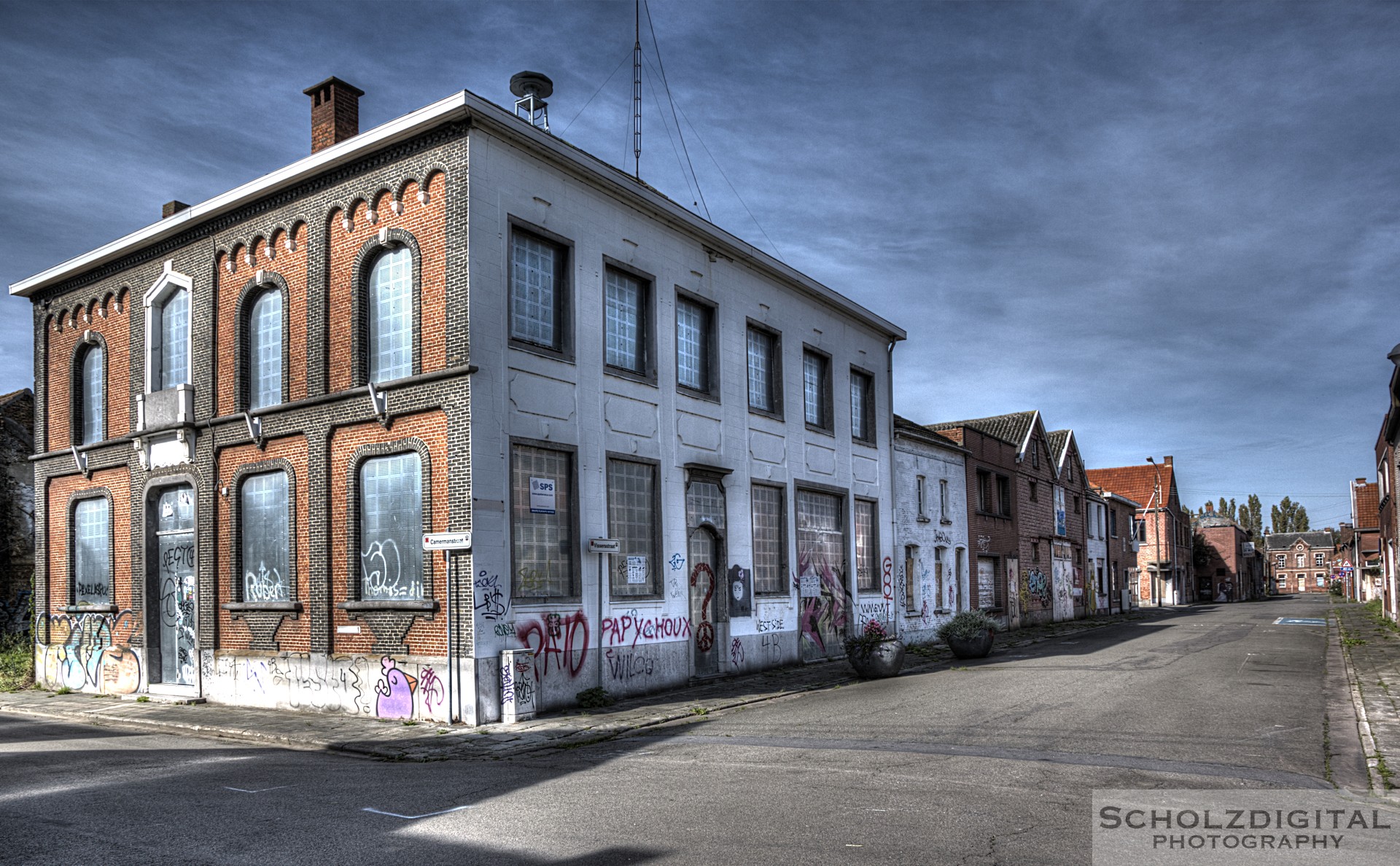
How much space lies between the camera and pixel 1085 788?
8594 millimetres

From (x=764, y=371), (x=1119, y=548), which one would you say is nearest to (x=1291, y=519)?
(x=1119, y=548)

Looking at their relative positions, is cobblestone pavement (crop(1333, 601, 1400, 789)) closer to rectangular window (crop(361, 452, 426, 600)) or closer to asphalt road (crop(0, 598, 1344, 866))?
asphalt road (crop(0, 598, 1344, 866))

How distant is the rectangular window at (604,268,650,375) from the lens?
17.9m

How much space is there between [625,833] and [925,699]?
350 inches

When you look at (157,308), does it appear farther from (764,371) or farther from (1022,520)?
(1022,520)

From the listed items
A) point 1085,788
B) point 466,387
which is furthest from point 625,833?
point 466,387

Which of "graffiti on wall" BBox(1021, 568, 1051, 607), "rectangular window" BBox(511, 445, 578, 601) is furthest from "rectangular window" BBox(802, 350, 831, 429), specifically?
"graffiti on wall" BBox(1021, 568, 1051, 607)

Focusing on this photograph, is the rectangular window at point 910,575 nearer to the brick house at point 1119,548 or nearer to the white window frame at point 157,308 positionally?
the white window frame at point 157,308

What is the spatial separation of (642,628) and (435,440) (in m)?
4.95

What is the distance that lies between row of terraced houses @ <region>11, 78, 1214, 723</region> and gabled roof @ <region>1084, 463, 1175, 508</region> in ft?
183

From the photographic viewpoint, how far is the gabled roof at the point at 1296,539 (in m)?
132

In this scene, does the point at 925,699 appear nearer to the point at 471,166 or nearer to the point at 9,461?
the point at 471,166

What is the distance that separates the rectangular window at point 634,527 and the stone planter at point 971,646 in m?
8.10

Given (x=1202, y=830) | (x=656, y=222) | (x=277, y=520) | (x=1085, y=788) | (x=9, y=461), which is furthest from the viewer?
(x=9, y=461)
